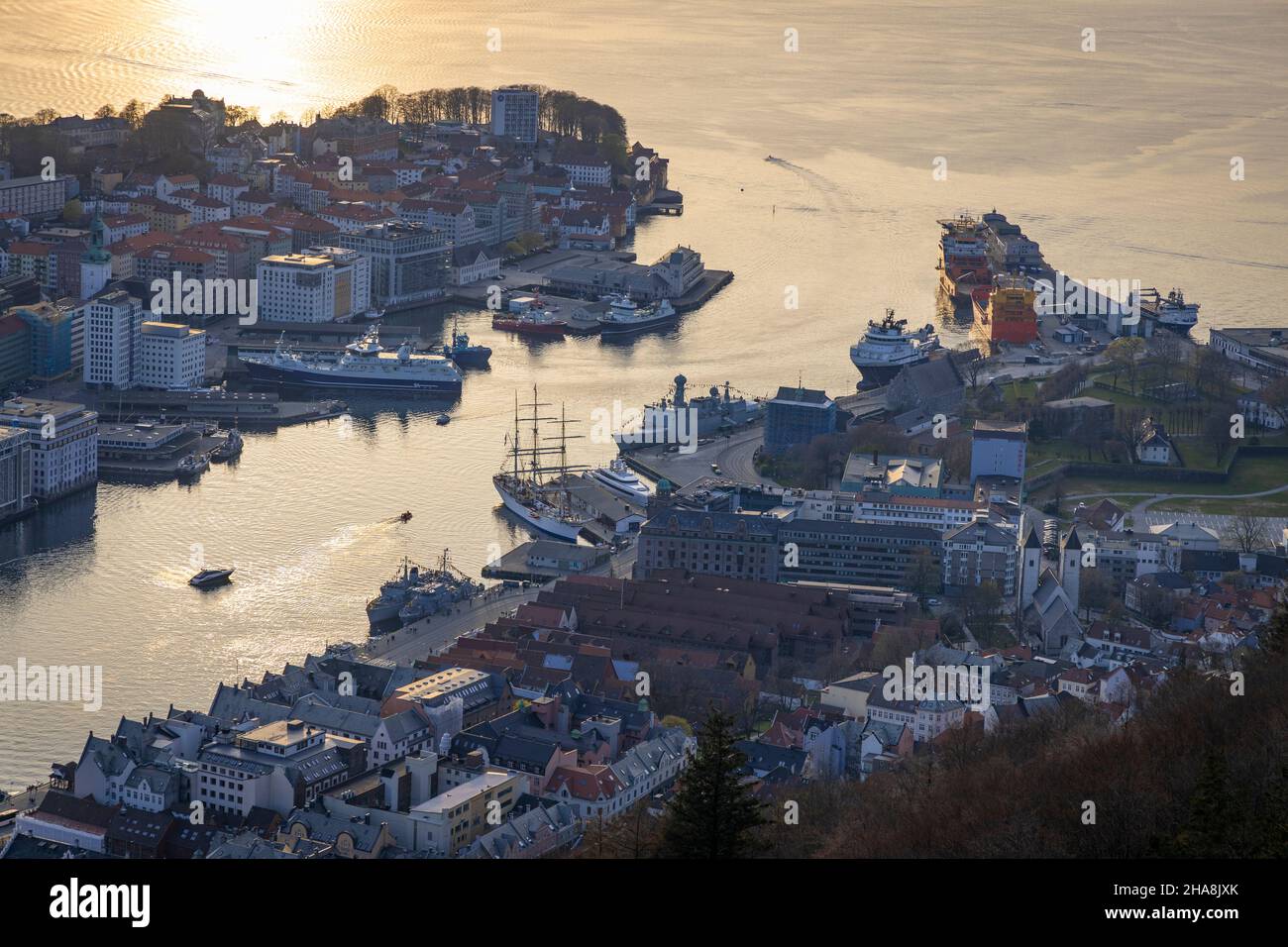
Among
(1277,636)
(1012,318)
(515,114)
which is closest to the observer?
(1277,636)

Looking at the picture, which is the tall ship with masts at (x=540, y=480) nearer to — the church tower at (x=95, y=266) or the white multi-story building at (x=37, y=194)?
the church tower at (x=95, y=266)

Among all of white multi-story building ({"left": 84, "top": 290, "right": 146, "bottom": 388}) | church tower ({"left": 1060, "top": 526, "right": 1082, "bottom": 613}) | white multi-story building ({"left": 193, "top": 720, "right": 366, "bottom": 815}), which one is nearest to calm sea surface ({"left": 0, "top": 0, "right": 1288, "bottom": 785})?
white multi-story building ({"left": 193, "top": 720, "right": 366, "bottom": 815})

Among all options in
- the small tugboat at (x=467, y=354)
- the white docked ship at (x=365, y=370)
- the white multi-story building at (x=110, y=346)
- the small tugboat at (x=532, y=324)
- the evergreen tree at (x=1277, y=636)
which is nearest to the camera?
the evergreen tree at (x=1277, y=636)

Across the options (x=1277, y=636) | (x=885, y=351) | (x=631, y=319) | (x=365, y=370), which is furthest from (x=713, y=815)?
(x=631, y=319)

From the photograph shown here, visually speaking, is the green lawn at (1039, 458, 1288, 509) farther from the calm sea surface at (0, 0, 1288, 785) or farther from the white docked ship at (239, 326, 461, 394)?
the white docked ship at (239, 326, 461, 394)

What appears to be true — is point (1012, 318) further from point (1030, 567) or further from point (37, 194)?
point (37, 194)

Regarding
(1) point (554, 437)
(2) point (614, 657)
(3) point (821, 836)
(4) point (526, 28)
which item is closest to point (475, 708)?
(2) point (614, 657)

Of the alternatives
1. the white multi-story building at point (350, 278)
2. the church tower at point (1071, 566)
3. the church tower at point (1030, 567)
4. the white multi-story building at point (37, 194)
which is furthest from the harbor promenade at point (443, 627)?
the white multi-story building at point (37, 194)

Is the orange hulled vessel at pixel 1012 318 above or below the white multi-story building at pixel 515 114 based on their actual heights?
below

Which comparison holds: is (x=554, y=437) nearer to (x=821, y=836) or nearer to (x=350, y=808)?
(x=350, y=808)
